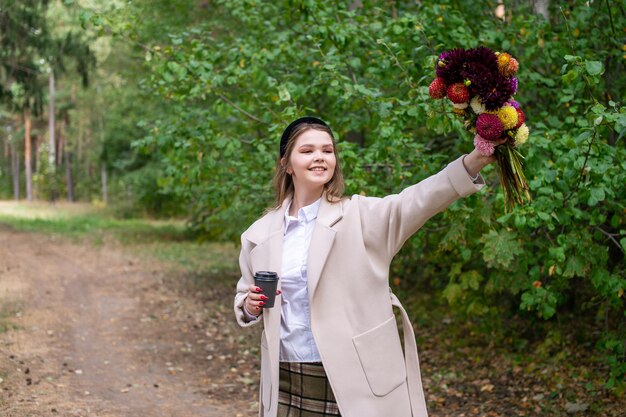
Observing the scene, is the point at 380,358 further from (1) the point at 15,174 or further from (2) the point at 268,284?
(1) the point at 15,174

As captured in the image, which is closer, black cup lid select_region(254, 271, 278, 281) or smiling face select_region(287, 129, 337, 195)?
black cup lid select_region(254, 271, 278, 281)

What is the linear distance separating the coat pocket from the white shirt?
192 mm

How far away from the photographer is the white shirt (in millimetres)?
2844

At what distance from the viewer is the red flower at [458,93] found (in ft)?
8.05

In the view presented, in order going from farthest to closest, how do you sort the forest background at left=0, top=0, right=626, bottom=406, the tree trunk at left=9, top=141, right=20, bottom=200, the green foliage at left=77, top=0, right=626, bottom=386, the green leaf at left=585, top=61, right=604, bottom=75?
the tree trunk at left=9, top=141, right=20, bottom=200 → the forest background at left=0, top=0, right=626, bottom=406 → the green foliage at left=77, top=0, right=626, bottom=386 → the green leaf at left=585, top=61, right=604, bottom=75

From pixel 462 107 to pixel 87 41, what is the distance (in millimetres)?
19358

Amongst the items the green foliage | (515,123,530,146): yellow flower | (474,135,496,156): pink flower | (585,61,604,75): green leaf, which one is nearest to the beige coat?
(474,135,496,156): pink flower

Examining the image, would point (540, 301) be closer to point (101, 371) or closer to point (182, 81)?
point (182, 81)

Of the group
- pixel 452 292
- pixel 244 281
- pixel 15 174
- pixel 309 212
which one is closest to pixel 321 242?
pixel 309 212

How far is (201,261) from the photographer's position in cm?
1648

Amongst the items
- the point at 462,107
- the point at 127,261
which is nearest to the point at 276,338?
the point at 462,107

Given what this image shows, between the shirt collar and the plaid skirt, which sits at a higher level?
the shirt collar

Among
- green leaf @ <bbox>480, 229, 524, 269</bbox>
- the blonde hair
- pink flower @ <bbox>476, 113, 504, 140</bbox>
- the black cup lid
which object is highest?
pink flower @ <bbox>476, 113, 504, 140</bbox>

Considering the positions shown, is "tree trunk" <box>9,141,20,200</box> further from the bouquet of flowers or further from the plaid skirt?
the bouquet of flowers
